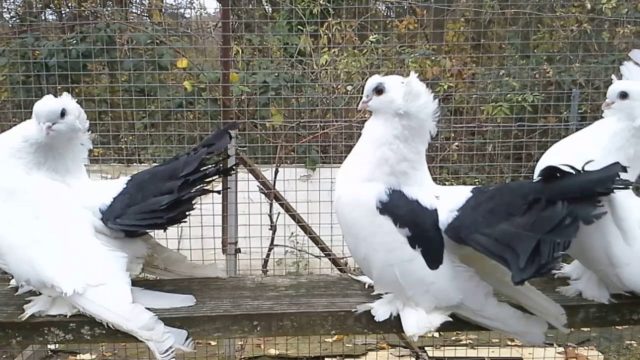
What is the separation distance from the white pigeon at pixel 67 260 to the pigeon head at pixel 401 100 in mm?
715

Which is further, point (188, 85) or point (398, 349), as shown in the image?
point (398, 349)

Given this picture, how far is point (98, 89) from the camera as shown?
2.77 meters

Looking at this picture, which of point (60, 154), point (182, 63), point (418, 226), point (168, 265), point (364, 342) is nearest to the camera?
point (418, 226)

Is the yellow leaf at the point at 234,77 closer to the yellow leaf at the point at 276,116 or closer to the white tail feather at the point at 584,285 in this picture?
the yellow leaf at the point at 276,116

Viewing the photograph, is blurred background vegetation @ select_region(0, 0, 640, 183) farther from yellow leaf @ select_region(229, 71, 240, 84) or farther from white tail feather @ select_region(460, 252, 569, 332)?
white tail feather @ select_region(460, 252, 569, 332)

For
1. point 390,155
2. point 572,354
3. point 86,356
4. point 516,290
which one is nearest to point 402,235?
point 390,155

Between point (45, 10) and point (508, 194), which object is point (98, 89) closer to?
point (45, 10)

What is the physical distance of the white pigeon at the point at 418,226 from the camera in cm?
149

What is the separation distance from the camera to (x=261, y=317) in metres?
1.65

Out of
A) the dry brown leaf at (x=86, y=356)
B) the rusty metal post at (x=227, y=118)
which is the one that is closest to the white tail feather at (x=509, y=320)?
the rusty metal post at (x=227, y=118)

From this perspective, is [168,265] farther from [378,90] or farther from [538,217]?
[538,217]

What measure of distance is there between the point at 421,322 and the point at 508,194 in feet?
1.18

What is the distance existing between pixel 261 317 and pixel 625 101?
1.05 m

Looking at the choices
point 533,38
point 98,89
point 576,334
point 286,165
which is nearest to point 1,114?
point 98,89
